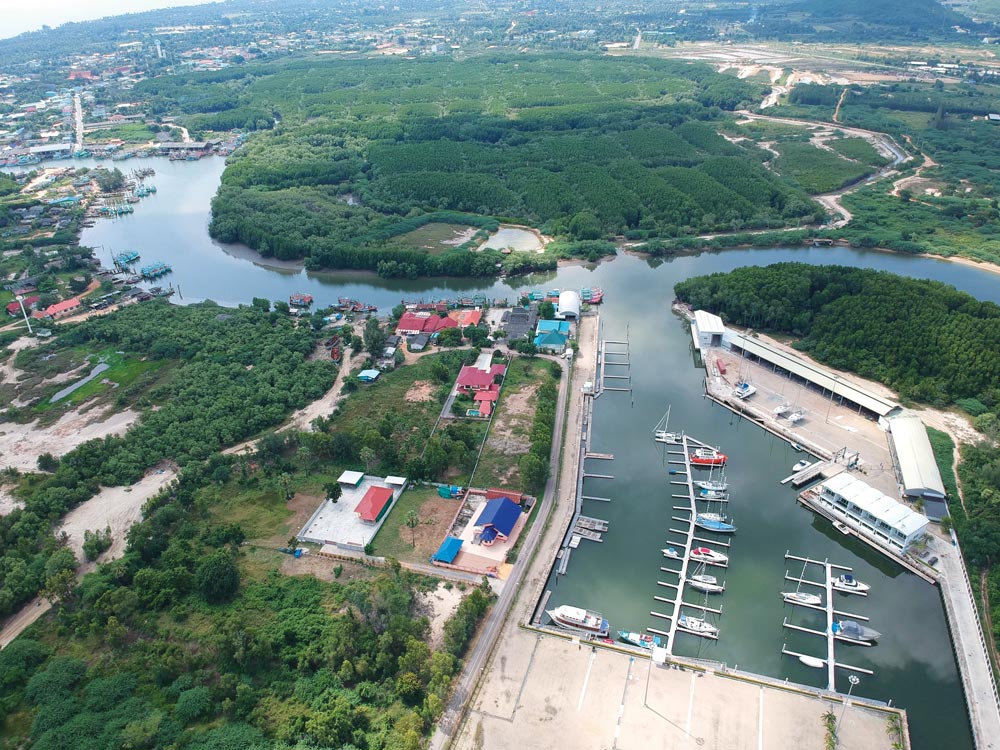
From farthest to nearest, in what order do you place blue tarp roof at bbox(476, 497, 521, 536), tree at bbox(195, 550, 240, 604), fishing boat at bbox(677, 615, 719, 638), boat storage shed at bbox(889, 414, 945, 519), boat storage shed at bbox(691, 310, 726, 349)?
boat storage shed at bbox(691, 310, 726, 349) → boat storage shed at bbox(889, 414, 945, 519) → blue tarp roof at bbox(476, 497, 521, 536) → tree at bbox(195, 550, 240, 604) → fishing boat at bbox(677, 615, 719, 638)

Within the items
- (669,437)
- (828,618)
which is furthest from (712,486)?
(828,618)

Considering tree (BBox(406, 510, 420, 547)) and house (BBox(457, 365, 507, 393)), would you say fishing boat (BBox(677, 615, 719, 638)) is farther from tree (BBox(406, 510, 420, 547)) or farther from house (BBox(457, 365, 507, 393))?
house (BBox(457, 365, 507, 393))

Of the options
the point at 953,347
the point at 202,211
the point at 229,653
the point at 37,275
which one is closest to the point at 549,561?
the point at 229,653

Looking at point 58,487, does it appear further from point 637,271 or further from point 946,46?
point 946,46

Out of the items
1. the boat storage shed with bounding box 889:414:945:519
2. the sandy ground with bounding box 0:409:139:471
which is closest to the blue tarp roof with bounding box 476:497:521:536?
the boat storage shed with bounding box 889:414:945:519

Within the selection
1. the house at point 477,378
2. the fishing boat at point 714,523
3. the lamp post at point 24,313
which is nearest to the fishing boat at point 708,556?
the fishing boat at point 714,523

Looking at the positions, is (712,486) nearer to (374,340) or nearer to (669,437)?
(669,437)

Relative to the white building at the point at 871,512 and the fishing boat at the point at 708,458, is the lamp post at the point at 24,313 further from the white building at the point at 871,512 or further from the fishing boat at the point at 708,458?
the white building at the point at 871,512
